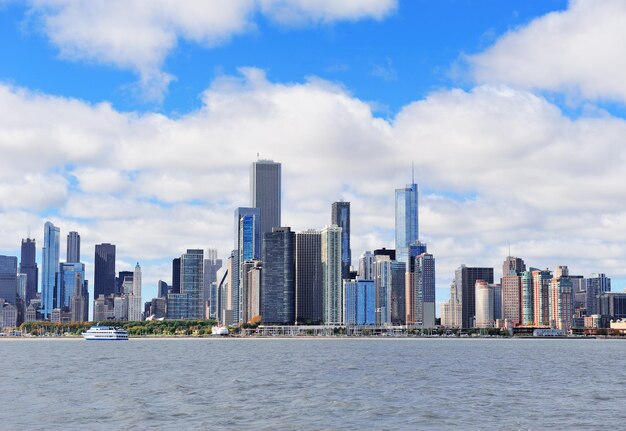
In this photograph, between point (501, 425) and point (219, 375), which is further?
point (219, 375)

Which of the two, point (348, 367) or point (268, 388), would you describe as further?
point (348, 367)

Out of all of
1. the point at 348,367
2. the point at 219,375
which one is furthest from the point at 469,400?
the point at 348,367

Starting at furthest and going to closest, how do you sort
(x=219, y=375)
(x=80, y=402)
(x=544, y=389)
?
(x=219, y=375)
(x=544, y=389)
(x=80, y=402)

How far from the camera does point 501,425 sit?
75.1 metres

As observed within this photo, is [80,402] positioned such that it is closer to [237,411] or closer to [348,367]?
[237,411]

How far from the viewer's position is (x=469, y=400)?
9581cm

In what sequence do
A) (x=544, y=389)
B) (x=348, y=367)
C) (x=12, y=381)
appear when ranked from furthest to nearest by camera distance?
(x=348, y=367)
(x=12, y=381)
(x=544, y=389)

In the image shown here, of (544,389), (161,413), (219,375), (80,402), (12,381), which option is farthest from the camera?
(219,375)

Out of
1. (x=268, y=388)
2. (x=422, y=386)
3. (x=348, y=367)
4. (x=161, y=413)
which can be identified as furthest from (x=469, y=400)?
(x=348, y=367)

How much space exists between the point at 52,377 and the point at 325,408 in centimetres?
5963

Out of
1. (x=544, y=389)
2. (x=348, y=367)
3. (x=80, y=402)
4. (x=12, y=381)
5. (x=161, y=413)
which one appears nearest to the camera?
(x=161, y=413)

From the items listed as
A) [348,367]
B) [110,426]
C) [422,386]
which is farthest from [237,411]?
[348,367]

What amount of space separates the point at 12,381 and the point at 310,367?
5694cm

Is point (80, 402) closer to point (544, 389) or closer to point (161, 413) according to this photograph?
point (161, 413)
